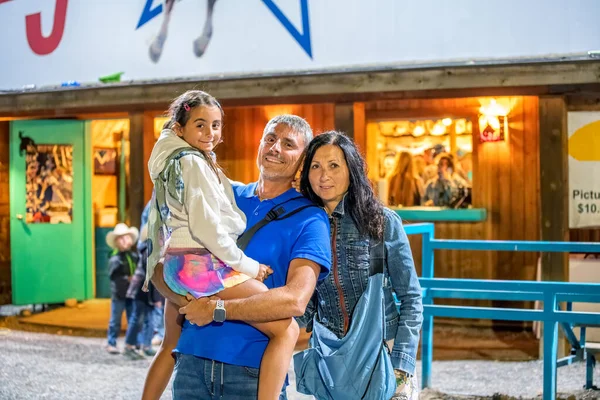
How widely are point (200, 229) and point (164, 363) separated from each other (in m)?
0.83

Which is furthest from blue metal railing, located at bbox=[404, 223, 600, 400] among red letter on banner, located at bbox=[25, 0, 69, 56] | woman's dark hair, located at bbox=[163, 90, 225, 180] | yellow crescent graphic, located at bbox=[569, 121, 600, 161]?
red letter on banner, located at bbox=[25, 0, 69, 56]

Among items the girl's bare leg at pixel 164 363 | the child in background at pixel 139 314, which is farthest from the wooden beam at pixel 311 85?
the girl's bare leg at pixel 164 363

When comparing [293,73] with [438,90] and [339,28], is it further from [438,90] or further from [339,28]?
[438,90]

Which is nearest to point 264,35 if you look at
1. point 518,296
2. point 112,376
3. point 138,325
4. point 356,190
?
point 138,325

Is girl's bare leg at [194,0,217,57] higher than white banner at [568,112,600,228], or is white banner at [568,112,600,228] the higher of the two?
Result: girl's bare leg at [194,0,217,57]

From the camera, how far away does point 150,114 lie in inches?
349

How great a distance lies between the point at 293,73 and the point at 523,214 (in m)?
3.30

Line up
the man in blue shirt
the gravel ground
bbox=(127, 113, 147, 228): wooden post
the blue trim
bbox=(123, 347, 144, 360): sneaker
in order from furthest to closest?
bbox=(127, 113, 147, 228): wooden post
bbox=(123, 347, 144, 360): sneaker
the gravel ground
the blue trim
the man in blue shirt

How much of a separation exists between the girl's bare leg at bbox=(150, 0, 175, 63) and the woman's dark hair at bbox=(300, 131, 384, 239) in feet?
17.8

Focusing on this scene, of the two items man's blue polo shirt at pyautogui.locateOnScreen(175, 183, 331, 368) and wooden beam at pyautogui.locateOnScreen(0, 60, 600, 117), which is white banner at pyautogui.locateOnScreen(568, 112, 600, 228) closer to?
wooden beam at pyautogui.locateOnScreen(0, 60, 600, 117)

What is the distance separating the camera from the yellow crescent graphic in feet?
24.3

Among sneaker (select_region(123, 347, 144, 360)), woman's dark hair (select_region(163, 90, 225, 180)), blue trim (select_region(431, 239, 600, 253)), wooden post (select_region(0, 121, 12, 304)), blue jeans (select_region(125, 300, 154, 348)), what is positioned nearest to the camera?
woman's dark hair (select_region(163, 90, 225, 180))

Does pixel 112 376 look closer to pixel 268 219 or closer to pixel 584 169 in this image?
pixel 268 219

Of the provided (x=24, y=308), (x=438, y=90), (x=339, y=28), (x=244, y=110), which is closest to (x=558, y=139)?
(x=438, y=90)
